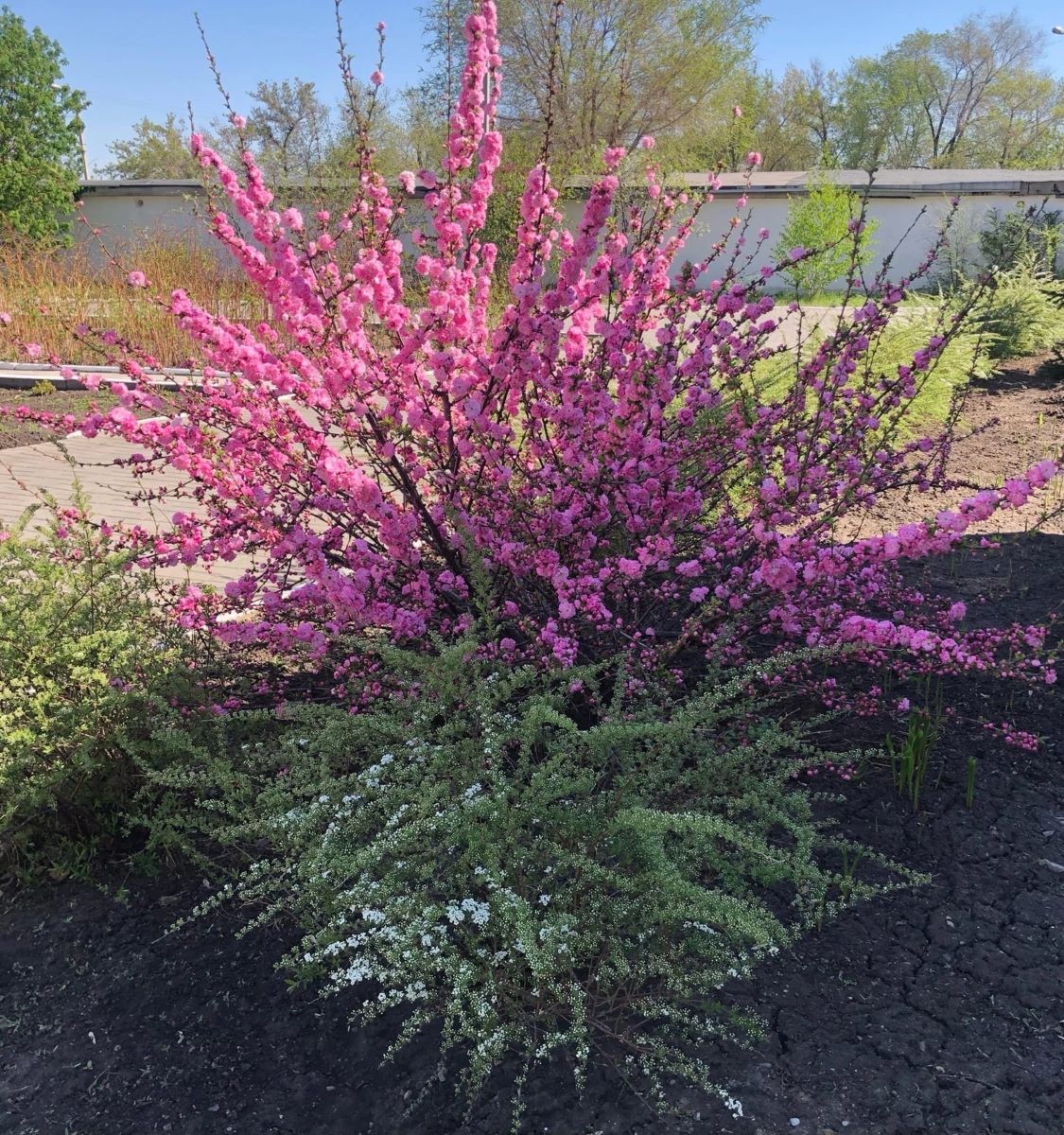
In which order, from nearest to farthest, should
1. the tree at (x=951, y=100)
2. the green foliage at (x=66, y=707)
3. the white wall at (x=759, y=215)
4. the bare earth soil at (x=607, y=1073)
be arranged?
the bare earth soil at (x=607, y=1073) → the green foliage at (x=66, y=707) → the white wall at (x=759, y=215) → the tree at (x=951, y=100)

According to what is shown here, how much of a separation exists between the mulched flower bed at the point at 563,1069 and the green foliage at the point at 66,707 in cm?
19

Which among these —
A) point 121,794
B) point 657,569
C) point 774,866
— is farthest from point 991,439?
point 121,794

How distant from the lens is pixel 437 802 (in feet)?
7.55

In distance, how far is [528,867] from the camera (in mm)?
2178

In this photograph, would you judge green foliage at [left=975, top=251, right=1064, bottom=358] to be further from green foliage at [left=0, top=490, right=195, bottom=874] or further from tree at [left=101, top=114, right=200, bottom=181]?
tree at [left=101, top=114, right=200, bottom=181]

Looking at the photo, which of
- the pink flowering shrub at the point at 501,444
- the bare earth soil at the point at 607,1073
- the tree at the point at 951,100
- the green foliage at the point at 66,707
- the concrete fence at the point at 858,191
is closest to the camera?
the bare earth soil at the point at 607,1073

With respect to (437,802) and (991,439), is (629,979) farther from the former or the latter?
(991,439)

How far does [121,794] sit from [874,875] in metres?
2.29

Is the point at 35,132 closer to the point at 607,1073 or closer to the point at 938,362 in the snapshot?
the point at 938,362

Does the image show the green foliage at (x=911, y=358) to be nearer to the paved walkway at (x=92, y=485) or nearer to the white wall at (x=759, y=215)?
the paved walkway at (x=92, y=485)

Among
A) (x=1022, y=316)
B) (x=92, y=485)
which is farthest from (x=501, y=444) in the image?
(x=1022, y=316)

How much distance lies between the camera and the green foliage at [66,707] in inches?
102

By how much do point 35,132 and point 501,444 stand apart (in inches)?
1311

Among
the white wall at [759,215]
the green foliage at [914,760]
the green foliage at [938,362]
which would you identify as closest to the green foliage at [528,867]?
the green foliage at [914,760]
